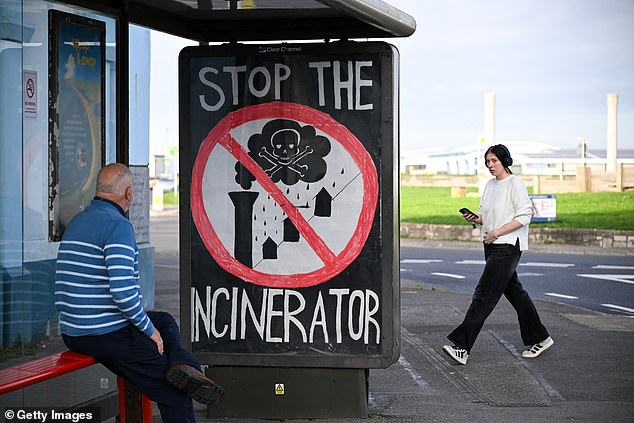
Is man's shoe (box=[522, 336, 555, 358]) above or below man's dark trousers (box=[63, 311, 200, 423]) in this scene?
below

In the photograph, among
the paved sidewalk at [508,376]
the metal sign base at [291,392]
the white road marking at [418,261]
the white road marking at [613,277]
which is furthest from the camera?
the white road marking at [418,261]

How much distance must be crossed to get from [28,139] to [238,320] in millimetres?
1911

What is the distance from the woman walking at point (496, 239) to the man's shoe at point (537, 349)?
2.05 ft

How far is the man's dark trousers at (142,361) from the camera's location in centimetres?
546

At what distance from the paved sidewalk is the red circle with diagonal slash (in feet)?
2.62

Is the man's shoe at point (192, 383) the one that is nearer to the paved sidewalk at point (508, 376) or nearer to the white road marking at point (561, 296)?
the paved sidewalk at point (508, 376)

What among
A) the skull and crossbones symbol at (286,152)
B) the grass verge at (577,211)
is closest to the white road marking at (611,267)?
the grass verge at (577,211)

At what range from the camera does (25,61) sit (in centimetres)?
581

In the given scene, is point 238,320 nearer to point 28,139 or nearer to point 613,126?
point 28,139

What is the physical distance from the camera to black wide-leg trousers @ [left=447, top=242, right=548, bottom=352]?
29.4 ft

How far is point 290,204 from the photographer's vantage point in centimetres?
691

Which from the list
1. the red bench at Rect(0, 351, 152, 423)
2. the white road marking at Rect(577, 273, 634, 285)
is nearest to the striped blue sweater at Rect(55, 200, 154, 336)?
the red bench at Rect(0, 351, 152, 423)

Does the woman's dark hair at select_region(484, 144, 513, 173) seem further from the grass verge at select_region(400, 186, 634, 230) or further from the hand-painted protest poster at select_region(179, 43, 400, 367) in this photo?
the grass verge at select_region(400, 186, 634, 230)

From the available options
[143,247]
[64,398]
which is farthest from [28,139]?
[143,247]
